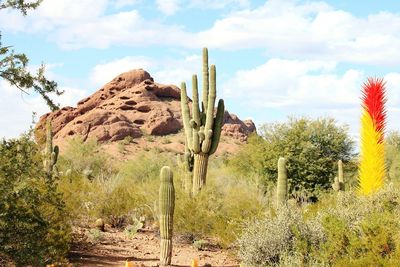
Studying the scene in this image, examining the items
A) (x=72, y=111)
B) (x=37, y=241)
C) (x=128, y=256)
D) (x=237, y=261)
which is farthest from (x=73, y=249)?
(x=72, y=111)

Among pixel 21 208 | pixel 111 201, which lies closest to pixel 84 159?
pixel 111 201

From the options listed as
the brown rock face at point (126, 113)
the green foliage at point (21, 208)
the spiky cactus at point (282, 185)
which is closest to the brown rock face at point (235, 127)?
the brown rock face at point (126, 113)

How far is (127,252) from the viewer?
1534 centimetres

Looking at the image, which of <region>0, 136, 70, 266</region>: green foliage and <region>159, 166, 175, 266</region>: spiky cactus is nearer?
<region>0, 136, 70, 266</region>: green foliage

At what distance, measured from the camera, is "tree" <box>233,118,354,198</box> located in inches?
1223

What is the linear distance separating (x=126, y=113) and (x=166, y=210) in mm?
52138

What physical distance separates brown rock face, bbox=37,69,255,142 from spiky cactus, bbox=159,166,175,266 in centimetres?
4676

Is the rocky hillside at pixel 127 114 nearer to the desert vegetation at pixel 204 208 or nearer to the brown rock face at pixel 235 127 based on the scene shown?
the brown rock face at pixel 235 127

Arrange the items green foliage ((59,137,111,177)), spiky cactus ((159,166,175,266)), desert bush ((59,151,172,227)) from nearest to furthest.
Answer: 1. spiky cactus ((159,166,175,266))
2. desert bush ((59,151,172,227))
3. green foliage ((59,137,111,177))

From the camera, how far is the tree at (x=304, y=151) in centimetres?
3106

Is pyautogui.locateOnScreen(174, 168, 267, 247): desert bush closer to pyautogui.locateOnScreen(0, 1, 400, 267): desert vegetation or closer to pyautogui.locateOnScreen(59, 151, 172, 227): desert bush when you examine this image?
pyautogui.locateOnScreen(0, 1, 400, 267): desert vegetation

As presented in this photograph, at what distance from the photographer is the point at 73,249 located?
47.9 ft

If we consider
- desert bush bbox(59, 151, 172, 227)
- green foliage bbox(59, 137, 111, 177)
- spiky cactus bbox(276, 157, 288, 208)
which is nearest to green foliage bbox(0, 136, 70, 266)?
spiky cactus bbox(276, 157, 288, 208)

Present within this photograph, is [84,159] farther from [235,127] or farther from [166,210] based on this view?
[166,210]
